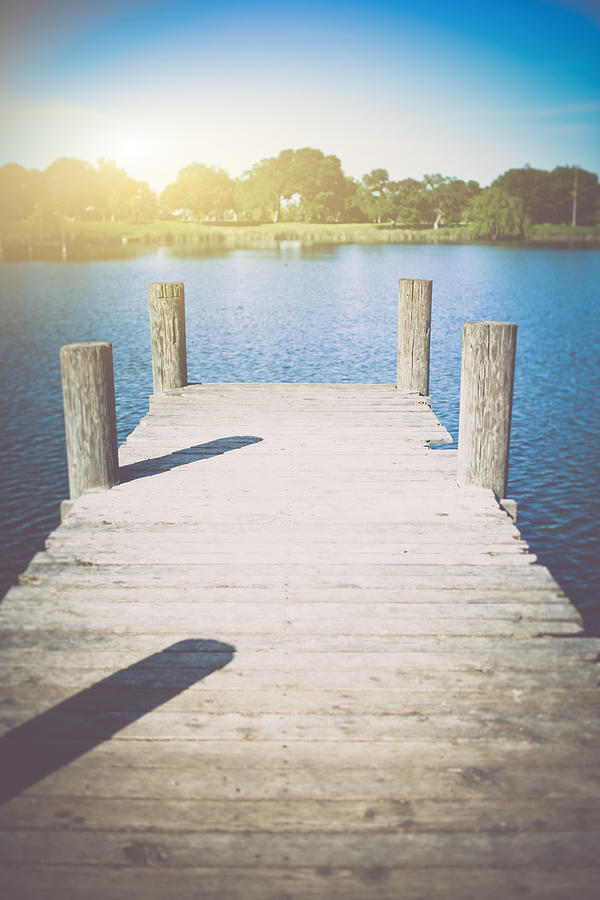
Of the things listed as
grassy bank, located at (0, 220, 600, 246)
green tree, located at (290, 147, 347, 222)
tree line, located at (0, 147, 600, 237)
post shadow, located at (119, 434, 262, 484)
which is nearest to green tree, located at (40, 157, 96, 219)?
tree line, located at (0, 147, 600, 237)

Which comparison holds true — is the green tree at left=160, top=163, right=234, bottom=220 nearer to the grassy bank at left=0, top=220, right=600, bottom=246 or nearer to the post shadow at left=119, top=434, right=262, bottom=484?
the grassy bank at left=0, top=220, right=600, bottom=246

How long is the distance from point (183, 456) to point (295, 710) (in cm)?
445

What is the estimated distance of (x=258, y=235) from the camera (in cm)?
13662

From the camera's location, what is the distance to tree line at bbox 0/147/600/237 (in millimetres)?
144875

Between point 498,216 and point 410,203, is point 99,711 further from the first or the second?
point 410,203

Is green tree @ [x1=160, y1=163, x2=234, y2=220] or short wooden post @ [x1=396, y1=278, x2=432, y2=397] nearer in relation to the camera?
short wooden post @ [x1=396, y1=278, x2=432, y2=397]

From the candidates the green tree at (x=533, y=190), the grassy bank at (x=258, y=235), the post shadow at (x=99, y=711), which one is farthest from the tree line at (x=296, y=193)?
the post shadow at (x=99, y=711)

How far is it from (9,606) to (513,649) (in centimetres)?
296

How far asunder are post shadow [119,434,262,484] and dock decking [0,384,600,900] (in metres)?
0.88

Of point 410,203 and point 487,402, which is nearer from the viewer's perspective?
point 487,402

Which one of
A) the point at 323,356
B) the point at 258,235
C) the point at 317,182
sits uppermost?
the point at 317,182

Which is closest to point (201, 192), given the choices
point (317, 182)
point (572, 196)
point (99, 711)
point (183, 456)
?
point (317, 182)

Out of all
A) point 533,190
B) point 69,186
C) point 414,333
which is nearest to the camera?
point 414,333

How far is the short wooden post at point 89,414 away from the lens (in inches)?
246
